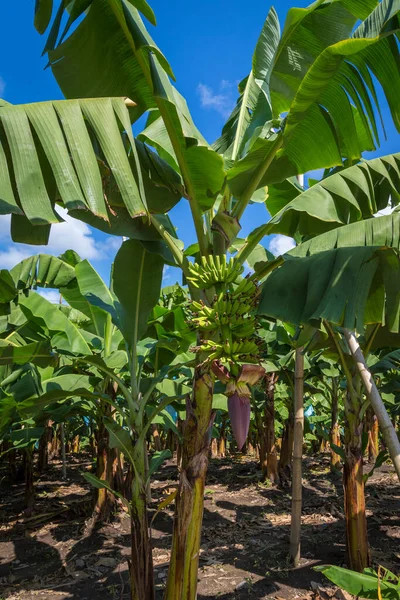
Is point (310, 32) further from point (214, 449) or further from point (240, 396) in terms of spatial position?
point (214, 449)

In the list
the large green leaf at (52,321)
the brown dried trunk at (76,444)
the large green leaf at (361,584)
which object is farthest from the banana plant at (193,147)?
the brown dried trunk at (76,444)

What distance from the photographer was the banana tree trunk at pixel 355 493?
4121 mm

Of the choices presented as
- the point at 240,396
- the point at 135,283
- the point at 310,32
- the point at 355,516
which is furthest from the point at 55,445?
the point at 310,32

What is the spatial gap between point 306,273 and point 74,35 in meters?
1.88

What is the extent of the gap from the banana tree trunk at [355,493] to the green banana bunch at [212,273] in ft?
8.31

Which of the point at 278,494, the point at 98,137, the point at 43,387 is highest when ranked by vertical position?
the point at 98,137

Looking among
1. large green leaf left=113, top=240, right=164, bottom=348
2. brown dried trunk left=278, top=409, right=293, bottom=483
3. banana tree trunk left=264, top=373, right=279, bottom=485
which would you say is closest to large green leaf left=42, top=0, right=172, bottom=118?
large green leaf left=113, top=240, right=164, bottom=348

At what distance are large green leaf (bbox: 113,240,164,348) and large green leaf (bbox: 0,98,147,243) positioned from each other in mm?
1415

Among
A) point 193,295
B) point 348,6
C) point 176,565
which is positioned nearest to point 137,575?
point 176,565

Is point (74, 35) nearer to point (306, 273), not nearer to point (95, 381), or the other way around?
point (306, 273)

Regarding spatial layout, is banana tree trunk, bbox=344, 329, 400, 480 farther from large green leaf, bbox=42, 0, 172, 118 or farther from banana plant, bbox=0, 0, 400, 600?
large green leaf, bbox=42, 0, 172, 118

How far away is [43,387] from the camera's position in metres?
5.07

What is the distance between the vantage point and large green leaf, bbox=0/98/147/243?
1.84 meters

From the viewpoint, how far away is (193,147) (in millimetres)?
2590
